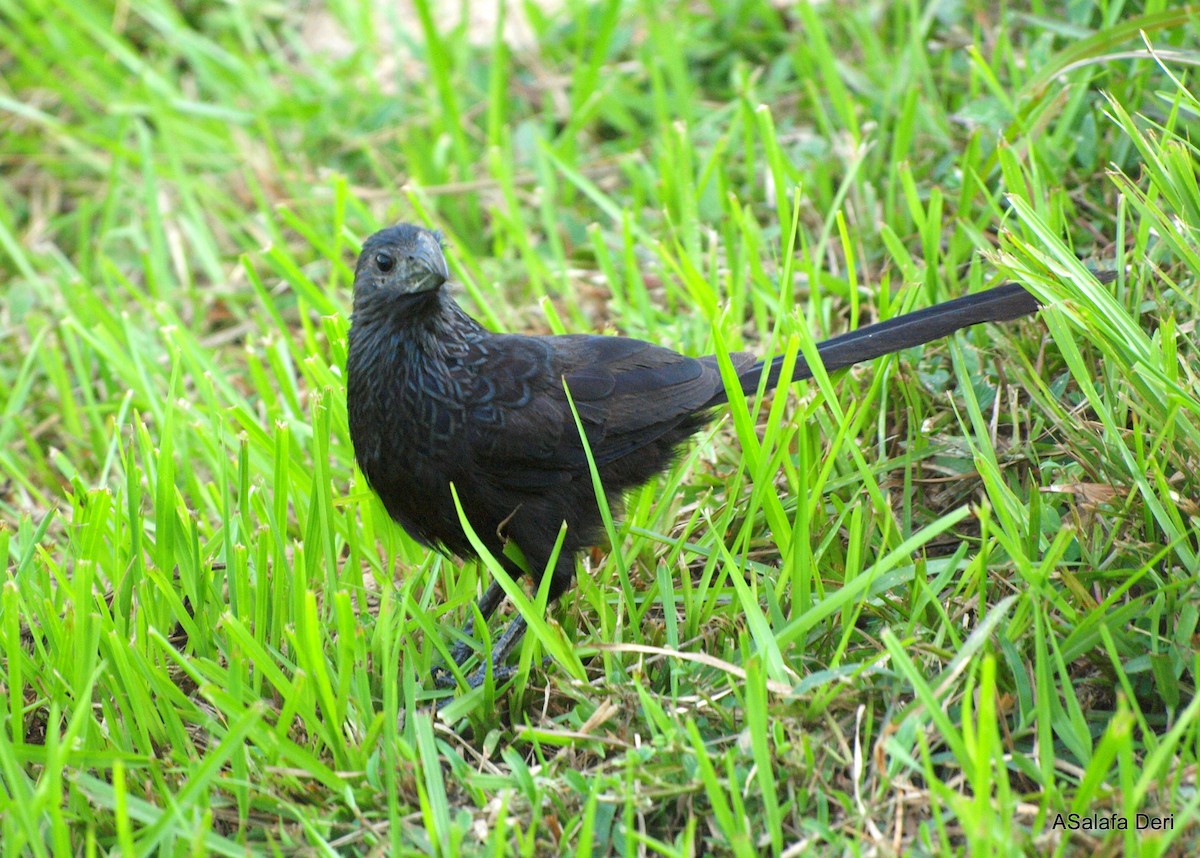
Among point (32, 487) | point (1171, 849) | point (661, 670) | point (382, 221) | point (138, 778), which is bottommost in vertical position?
point (1171, 849)

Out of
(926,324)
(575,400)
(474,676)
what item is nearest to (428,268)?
(575,400)

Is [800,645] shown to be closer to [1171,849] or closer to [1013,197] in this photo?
[1171,849]

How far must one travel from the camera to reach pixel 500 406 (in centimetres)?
293

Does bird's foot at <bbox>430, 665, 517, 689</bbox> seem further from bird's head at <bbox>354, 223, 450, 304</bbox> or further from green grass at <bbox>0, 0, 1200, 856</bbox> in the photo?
bird's head at <bbox>354, 223, 450, 304</bbox>

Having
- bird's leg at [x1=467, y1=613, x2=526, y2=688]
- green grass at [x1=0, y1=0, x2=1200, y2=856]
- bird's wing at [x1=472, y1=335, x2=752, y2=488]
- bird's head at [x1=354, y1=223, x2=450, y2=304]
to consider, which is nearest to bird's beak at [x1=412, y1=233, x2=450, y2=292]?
bird's head at [x1=354, y1=223, x2=450, y2=304]

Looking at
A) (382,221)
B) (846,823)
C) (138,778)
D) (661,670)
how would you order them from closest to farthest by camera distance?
(846,823), (138,778), (661,670), (382,221)

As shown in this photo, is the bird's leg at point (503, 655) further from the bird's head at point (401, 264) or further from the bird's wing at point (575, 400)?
the bird's head at point (401, 264)

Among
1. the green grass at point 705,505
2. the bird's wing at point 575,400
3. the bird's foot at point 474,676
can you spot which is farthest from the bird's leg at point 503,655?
the bird's wing at point 575,400

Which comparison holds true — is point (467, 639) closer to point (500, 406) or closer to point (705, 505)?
point (500, 406)

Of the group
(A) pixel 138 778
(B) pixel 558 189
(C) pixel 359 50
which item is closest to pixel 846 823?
(A) pixel 138 778

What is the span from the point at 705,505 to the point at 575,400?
43 cm

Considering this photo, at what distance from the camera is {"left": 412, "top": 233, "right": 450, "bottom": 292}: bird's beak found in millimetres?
2805

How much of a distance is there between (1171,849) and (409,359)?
6.35 ft

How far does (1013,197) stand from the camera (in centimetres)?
269
